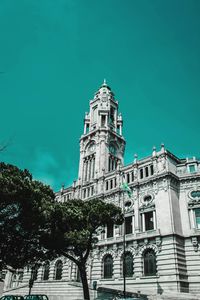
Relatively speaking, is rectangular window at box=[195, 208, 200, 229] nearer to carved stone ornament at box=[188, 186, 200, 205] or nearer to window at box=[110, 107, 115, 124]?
carved stone ornament at box=[188, 186, 200, 205]

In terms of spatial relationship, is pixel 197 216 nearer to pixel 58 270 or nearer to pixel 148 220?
pixel 148 220

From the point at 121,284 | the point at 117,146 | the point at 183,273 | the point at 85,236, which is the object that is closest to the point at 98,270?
the point at 121,284

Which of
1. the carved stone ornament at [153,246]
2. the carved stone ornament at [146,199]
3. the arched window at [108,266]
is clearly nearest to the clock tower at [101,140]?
the carved stone ornament at [146,199]

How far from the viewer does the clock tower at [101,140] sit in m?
56.0

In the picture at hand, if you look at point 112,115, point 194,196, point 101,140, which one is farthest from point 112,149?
point 194,196

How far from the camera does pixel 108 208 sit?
1238 inches

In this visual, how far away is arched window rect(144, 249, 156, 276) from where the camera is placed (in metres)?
36.3

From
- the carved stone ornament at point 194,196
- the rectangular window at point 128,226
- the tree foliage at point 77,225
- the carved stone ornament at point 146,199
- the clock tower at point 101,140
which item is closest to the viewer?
the tree foliage at point 77,225

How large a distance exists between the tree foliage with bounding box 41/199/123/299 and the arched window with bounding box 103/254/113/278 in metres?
12.6

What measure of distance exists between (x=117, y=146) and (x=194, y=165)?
23.0m

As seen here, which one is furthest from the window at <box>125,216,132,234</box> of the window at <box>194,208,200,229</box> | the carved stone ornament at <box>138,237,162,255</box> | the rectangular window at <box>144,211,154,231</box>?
the window at <box>194,208,200,229</box>

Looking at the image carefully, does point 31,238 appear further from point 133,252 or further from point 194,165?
point 194,165

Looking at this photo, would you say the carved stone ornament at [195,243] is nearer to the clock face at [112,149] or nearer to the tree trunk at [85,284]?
the tree trunk at [85,284]

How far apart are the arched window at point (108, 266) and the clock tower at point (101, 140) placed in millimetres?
16092
